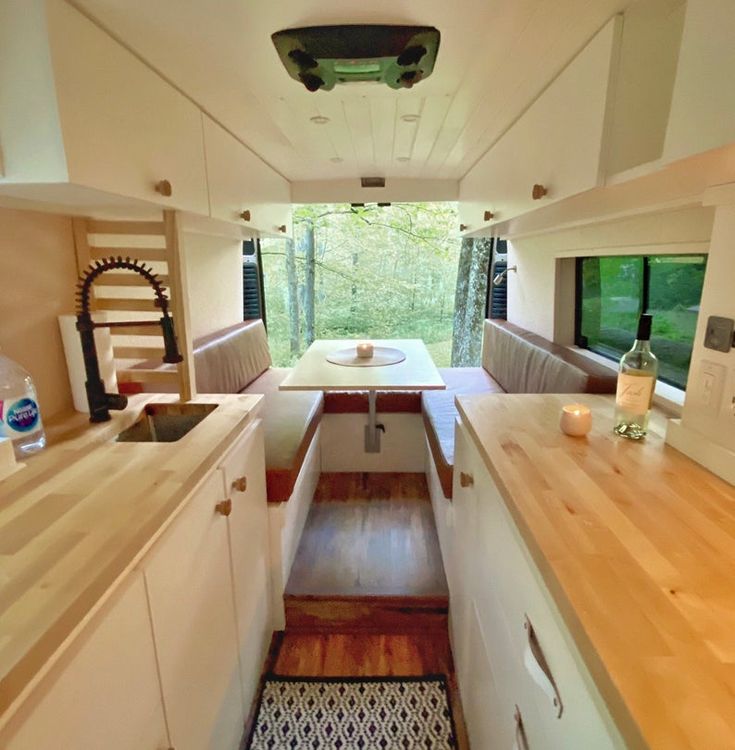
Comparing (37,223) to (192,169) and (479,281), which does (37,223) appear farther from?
(479,281)

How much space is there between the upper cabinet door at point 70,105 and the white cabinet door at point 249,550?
758 mm

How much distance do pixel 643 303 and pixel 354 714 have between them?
185 centimetres

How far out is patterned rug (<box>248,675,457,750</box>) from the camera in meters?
1.46

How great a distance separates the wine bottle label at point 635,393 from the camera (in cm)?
112

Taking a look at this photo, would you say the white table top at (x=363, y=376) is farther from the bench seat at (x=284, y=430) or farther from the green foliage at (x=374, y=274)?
the green foliage at (x=374, y=274)

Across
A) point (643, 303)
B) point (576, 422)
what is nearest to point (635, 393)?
point (576, 422)

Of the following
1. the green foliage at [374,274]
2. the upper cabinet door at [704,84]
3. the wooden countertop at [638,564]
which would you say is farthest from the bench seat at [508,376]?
the green foliage at [374,274]

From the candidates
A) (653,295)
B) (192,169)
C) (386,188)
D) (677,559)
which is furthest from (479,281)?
(677,559)

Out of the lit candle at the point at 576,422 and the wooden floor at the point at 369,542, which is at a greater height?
the lit candle at the point at 576,422

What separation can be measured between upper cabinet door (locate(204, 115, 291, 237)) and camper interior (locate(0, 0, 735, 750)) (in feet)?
0.07

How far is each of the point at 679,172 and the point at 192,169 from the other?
55.0 inches

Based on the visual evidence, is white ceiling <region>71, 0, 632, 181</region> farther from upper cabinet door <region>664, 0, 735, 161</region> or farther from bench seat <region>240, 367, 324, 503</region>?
bench seat <region>240, 367, 324, 503</region>

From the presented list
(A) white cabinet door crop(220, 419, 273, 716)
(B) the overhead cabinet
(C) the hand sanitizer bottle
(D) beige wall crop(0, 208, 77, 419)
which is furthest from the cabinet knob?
(A) white cabinet door crop(220, 419, 273, 716)

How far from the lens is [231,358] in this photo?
269 cm
